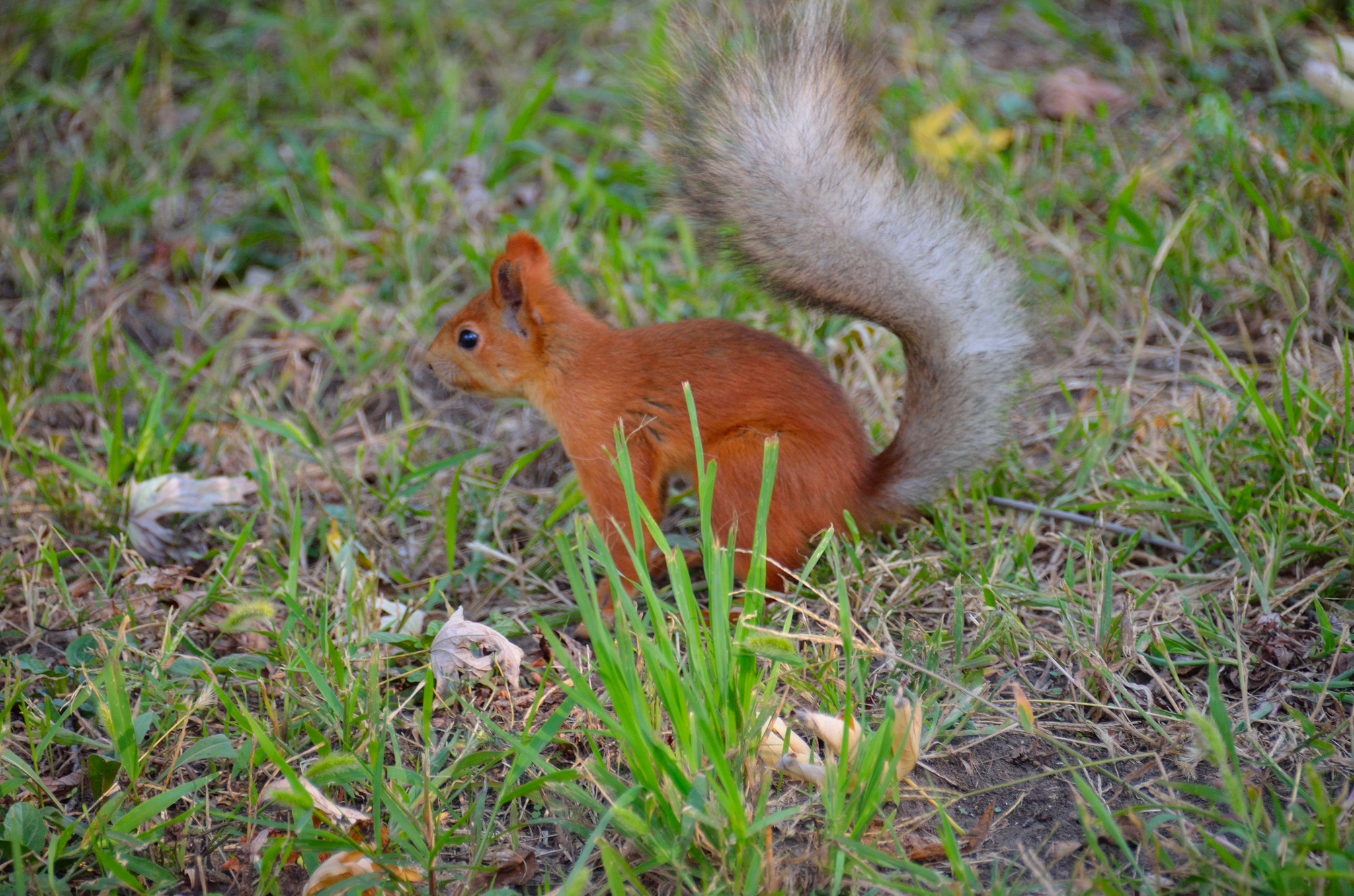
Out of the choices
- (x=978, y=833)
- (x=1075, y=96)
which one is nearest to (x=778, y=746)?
(x=978, y=833)

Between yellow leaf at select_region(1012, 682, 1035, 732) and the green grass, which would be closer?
the green grass

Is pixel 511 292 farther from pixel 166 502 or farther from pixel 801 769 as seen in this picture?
pixel 801 769

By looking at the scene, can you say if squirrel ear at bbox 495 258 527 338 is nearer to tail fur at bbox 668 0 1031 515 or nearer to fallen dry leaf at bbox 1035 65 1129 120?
tail fur at bbox 668 0 1031 515

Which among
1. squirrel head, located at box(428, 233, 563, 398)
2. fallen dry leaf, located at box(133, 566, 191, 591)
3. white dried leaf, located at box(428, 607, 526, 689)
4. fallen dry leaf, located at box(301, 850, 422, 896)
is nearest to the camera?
fallen dry leaf, located at box(301, 850, 422, 896)

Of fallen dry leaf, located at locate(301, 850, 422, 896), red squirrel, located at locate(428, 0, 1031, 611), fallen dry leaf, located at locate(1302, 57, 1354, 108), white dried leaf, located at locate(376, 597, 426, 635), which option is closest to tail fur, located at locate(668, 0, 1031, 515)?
red squirrel, located at locate(428, 0, 1031, 611)

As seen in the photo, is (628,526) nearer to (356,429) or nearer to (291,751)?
(291,751)

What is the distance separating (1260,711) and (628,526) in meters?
1.20

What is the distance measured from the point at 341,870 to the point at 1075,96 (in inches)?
126

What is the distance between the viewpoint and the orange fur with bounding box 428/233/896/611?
2059 mm

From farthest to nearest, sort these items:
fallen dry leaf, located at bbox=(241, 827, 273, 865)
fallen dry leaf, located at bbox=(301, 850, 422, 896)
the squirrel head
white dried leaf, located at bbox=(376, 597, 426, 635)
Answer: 1. the squirrel head
2. white dried leaf, located at bbox=(376, 597, 426, 635)
3. fallen dry leaf, located at bbox=(241, 827, 273, 865)
4. fallen dry leaf, located at bbox=(301, 850, 422, 896)

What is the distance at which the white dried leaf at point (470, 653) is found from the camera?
186 cm

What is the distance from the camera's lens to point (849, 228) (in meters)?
2.01

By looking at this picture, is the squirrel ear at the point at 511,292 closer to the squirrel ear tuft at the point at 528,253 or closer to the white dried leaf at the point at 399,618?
the squirrel ear tuft at the point at 528,253

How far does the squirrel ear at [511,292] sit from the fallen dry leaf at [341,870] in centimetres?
117
